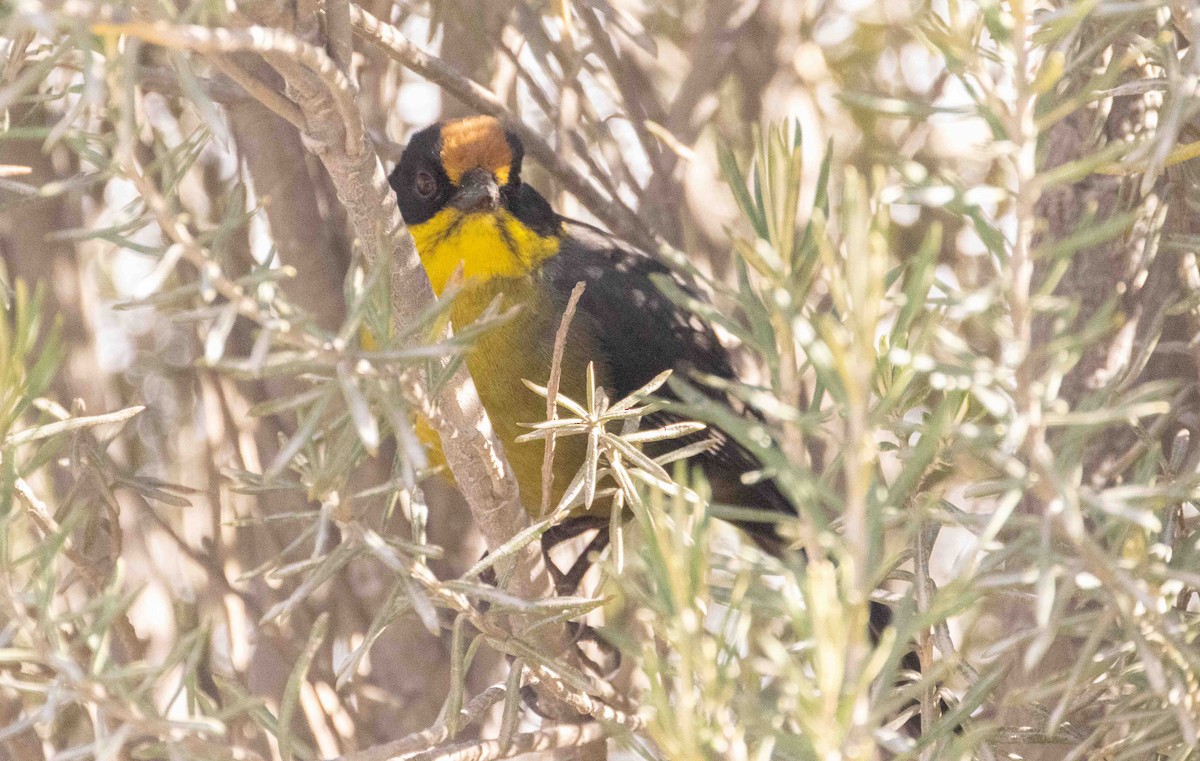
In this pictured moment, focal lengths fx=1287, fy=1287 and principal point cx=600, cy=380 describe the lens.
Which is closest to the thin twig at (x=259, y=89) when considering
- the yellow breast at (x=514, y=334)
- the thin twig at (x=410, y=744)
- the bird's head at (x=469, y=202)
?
the thin twig at (x=410, y=744)

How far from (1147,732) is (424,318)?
0.64 m

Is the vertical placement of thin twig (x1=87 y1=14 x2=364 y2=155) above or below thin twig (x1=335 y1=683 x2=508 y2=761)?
above

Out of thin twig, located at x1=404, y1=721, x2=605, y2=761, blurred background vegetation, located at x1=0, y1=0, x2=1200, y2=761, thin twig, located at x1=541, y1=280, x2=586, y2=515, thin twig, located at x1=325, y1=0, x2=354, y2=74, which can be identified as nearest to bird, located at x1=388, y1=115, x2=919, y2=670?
blurred background vegetation, located at x1=0, y1=0, x2=1200, y2=761

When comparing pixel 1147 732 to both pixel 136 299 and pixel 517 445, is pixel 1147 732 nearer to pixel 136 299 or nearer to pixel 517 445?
pixel 136 299

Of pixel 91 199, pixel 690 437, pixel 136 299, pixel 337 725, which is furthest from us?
pixel 690 437

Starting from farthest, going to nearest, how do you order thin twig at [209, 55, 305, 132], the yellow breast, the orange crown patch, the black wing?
the black wing < the orange crown patch < the yellow breast < thin twig at [209, 55, 305, 132]

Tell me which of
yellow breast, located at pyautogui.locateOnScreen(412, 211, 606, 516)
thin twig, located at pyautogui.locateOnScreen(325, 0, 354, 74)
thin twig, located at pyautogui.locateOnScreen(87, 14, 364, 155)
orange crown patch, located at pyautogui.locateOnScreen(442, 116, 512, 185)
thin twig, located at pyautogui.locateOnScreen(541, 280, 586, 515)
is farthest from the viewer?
orange crown patch, located at pyautogui.locateOnScreen(442, 116, 512, 185)

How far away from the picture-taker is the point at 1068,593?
831 mm

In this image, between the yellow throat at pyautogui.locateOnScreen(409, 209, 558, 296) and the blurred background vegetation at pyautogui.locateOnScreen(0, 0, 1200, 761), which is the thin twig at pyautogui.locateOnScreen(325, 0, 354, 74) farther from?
the yellow throat at pyautogui.locateOnScreen(409, 209, 558, 296)

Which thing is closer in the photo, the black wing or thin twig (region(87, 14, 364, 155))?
thin twig (region(87, 14, 364, 155))

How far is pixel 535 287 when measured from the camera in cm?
255

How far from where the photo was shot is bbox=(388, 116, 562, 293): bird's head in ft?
8.23

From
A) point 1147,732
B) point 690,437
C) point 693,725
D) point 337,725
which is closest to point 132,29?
point 693,725

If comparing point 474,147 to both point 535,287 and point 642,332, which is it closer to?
point 535,287
